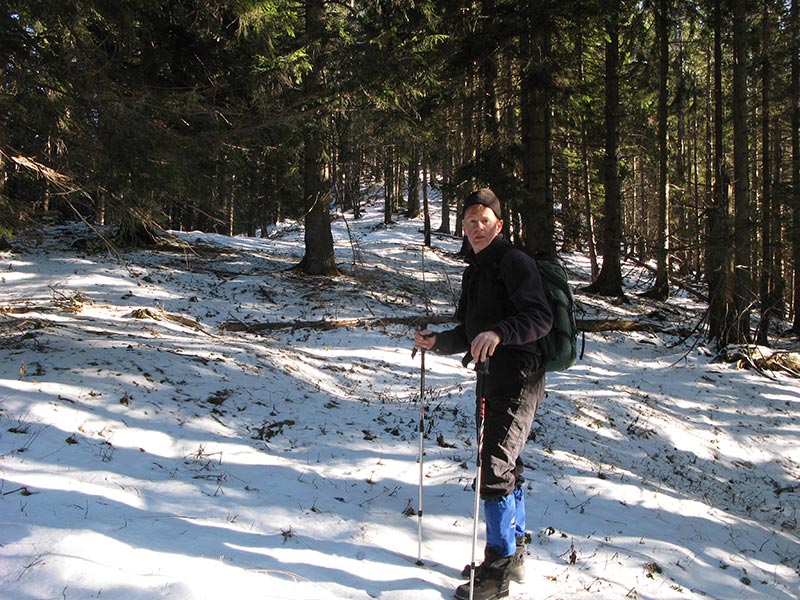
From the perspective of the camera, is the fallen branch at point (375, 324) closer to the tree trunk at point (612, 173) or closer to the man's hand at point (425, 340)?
the tree trunk at point (612, 173)

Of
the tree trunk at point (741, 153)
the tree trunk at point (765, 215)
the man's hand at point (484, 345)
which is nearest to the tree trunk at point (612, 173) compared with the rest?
the tree trunk at point (765, 215)

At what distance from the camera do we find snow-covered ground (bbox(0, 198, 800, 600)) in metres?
3.50

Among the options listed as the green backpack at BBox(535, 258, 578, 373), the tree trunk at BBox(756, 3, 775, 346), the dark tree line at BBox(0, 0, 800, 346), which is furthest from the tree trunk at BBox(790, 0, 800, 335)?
the green backpack at BBox(535, 258, 578, 373)

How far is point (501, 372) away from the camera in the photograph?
3.38 metres

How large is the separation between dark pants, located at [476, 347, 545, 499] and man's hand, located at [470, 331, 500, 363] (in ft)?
1.22

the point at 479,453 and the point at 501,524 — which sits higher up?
the point at 479,453

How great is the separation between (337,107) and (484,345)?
6.83 metres

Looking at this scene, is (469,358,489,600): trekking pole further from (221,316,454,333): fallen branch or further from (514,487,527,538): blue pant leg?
(221,316,454,333): fallen branch

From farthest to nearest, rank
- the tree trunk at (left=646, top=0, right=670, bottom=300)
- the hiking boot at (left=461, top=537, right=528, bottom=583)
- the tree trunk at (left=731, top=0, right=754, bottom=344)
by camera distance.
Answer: the tree trunk at (left=646, top=0, right=670, bottom=300)
the tree trunk at (left=731, top=0, right=754, bottom=344)
the hiking boot at (left=461, top=537, right=528, bottom=583)

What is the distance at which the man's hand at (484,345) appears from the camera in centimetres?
301

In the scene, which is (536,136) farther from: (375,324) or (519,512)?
(519,512)

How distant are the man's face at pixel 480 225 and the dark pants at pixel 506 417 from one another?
2.45ft

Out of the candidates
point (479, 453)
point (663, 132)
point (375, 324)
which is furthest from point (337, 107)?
point (663, 132)

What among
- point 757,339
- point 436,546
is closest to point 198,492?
point 436,546
